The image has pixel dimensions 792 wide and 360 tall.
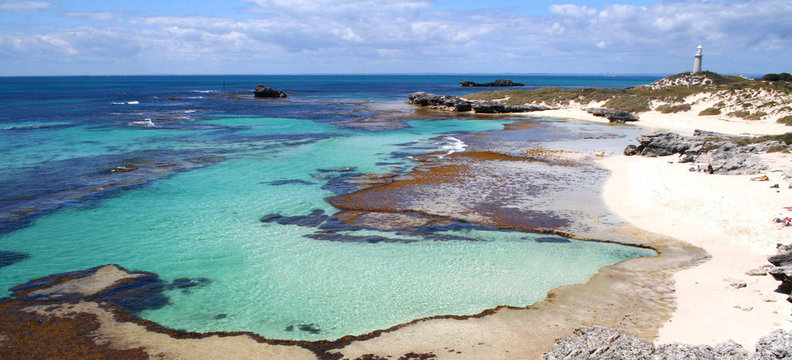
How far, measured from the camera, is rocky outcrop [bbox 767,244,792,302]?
375 inches

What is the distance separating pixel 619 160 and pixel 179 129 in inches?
1326

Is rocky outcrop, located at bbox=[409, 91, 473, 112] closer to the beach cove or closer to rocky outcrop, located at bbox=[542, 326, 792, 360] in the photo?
the beach cove

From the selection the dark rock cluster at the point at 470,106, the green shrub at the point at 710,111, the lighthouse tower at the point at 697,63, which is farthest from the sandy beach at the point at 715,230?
the lighthouse tower at the point at 697,63

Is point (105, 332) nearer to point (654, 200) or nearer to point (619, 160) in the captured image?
point (654, 200)

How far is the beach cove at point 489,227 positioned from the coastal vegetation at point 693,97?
19550 millimetres

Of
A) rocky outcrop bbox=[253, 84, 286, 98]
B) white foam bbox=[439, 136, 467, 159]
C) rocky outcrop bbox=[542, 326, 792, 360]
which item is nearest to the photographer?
rocky outcrop bbox=[542, 326, 792, 360]

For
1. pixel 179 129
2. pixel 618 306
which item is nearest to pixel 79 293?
pixel 618 306

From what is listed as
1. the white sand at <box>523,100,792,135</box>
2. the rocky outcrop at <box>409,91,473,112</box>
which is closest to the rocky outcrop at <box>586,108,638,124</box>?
the white sand at <box>523,100,792,135</box>

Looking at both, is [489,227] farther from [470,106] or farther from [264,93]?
[264,93]

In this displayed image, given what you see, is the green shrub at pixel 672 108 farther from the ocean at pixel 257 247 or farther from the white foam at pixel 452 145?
the ocean at pixel 257 247

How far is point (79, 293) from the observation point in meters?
10.5

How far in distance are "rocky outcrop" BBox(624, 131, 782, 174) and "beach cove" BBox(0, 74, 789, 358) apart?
1943mm

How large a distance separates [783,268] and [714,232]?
4.22 m

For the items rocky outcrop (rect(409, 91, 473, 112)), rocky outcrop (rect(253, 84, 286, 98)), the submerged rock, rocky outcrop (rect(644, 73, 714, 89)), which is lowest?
the submerged rock
